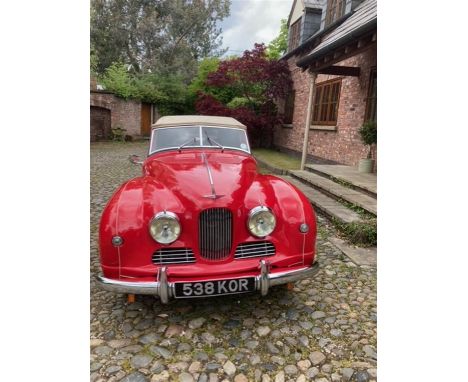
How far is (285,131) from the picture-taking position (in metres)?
14.0

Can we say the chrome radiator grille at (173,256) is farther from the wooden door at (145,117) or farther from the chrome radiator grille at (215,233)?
the wooden door at (145,117)

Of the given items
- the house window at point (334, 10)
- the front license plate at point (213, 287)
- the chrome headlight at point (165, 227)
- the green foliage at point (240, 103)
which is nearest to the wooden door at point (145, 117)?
the green foliage at point (240, 103)

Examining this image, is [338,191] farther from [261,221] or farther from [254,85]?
[254,85]

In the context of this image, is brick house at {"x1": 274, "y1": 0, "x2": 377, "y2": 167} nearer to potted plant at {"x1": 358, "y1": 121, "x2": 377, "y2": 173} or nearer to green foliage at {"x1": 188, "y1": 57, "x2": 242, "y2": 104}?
potted plant at {"x1": 358, "y1": 121, "x2": 377, "y2": 173}

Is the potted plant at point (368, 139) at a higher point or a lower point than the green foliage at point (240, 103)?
lower

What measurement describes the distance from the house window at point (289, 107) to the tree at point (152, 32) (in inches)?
419

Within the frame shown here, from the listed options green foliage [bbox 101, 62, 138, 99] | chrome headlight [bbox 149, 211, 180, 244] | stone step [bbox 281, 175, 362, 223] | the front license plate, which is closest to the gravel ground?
the front license plate

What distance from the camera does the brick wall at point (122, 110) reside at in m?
18.4

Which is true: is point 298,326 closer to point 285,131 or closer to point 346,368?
point 346,368

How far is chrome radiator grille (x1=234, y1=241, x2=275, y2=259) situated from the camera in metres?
2.52

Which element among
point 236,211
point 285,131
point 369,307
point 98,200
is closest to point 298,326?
point 369,307

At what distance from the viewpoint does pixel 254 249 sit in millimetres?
2553

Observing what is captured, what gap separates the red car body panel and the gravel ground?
1.47 feet

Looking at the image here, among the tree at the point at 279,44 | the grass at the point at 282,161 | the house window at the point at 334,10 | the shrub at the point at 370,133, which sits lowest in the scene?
the grass at the point at 282,161
